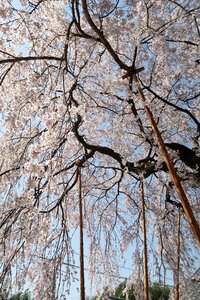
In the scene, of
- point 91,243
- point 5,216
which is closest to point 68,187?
point 5,216

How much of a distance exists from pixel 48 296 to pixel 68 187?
136 centimetres

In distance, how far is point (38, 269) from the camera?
4.09 metres

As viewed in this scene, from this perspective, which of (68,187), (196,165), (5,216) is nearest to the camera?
(5,216)

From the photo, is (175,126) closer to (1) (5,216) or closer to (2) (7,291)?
(1) (5,216)

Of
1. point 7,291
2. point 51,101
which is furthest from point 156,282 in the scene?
point 51,101

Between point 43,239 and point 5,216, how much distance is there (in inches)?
24.1

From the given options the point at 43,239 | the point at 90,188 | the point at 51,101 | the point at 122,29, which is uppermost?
the point at 122,29

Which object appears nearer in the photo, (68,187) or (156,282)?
(68,187)

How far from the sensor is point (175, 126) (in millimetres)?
5062

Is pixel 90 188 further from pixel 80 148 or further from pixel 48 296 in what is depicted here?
pixel 48 296

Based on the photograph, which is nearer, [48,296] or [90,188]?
[48,296]

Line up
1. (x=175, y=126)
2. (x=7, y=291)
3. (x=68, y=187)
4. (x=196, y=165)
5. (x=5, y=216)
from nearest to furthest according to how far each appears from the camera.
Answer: (x=7, y=291) < (x=5, y=216) < (x=196, y=165) < (x=68, y=187) < (x=175, y=126)

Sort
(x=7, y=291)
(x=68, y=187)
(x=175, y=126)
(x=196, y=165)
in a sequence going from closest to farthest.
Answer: (x=7, y=291), (x=196, y=165), (x=68, y=187), (x=175, y=126)

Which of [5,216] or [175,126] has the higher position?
[175,126]
